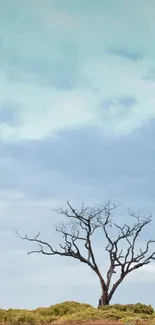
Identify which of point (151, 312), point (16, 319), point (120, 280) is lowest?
point (16, 319)

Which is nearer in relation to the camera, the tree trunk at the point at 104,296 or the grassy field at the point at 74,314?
the grassy field at the point at 74,314

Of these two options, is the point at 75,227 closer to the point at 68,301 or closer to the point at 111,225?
the point at 111,225

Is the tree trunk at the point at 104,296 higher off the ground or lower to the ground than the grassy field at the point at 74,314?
higher

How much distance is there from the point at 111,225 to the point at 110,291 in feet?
17.0

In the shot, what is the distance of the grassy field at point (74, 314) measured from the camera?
94.2 ft

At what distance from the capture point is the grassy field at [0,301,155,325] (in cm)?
2871

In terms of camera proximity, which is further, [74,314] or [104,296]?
[104,296]

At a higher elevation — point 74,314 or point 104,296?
point 104,296

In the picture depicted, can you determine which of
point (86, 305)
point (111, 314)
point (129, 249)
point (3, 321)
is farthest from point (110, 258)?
point (3, 321)

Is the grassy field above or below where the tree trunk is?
below

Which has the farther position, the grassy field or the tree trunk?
the tree trunk

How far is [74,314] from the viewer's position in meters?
32.2

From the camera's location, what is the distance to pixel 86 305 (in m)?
38.4

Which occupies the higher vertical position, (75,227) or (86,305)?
(75,227)
